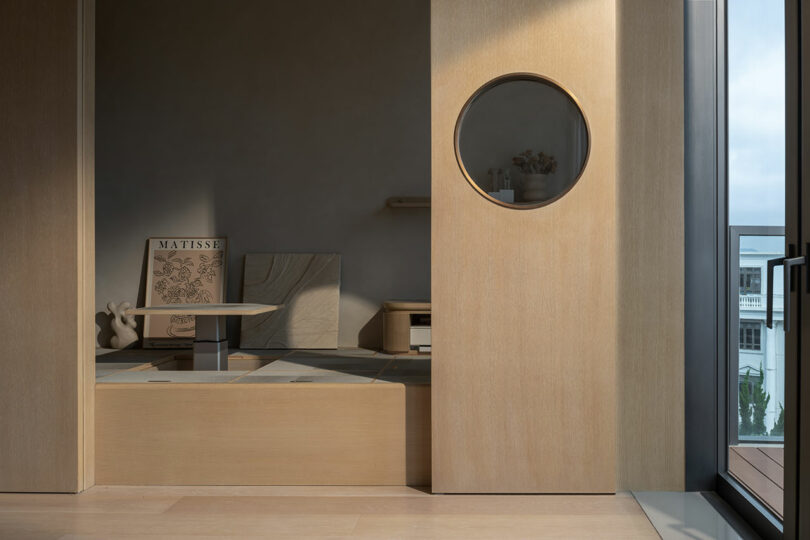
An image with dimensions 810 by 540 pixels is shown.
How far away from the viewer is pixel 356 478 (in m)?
2.91

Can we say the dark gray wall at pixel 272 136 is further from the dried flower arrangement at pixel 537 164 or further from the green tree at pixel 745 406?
the green tree at pixel 745 406

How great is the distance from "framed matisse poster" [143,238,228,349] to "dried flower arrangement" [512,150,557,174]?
2.70 meters

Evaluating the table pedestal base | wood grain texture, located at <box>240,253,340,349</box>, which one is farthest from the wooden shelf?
the table pedestal base

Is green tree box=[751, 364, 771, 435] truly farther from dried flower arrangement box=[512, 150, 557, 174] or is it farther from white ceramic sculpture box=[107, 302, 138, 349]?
white ceramic sculpture box=[107, 302, 138, 349]

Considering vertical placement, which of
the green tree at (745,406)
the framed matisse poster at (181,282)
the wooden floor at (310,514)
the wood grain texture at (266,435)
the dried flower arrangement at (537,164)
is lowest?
the wooden floor at (310,514)

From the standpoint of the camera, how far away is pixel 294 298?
477 cm

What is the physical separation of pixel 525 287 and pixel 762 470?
1.03 m

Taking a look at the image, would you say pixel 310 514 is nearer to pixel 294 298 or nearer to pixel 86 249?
pixel 86 249

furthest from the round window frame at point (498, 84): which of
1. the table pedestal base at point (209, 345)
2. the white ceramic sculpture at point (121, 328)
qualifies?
the white ceramic sculpture at point (121, 328)

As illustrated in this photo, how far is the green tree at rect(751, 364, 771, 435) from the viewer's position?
2.32 metres

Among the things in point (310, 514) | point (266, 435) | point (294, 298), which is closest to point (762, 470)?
point (310, 514)

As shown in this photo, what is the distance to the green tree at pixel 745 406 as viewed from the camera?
97.5 inches

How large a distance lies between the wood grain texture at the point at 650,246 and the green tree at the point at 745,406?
0.27 meters

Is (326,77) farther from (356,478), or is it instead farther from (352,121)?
(356,478)
